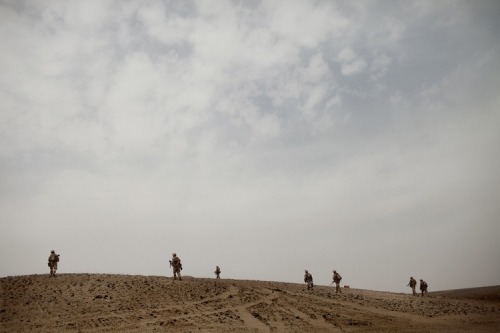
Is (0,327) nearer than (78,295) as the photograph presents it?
Yes

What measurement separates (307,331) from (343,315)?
16.7ft

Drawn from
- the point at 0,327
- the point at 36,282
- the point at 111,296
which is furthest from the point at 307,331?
the point at 36,282

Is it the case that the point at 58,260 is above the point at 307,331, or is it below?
above

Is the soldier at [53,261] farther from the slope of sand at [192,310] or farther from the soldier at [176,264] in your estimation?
the soldier at [176,264]

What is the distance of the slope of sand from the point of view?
17.4 metres

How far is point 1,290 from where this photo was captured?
20906 millimetres

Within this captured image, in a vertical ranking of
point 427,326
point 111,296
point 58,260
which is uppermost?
point 58,260

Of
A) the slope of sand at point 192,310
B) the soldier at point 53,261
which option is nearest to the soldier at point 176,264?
the slope of sand at point 192,310

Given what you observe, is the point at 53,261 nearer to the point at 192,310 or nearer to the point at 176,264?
the point at 176,264

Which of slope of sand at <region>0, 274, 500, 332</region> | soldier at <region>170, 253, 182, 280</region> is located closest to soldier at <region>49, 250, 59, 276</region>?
slope of sand at <region>0, 274, 500, 332</region>

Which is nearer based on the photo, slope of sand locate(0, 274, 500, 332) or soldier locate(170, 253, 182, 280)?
slope of sand locate(0, 274, 500, 332)

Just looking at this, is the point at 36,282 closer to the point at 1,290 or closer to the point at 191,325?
the point at 1,290

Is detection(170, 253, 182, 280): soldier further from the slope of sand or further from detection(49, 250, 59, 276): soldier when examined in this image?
detection(49, 250, 59, 276): soldier

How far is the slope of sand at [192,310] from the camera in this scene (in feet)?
57.2
